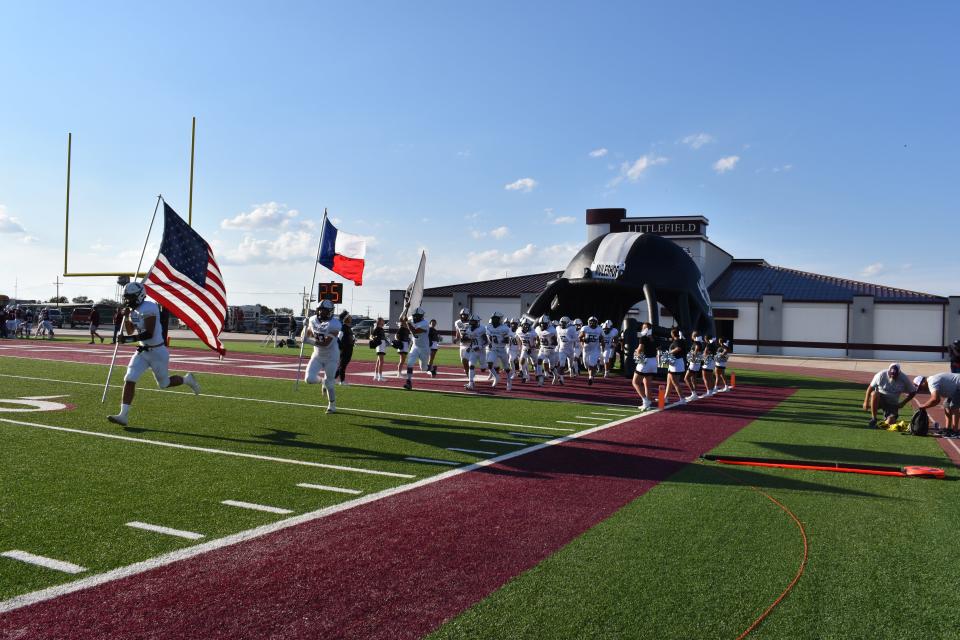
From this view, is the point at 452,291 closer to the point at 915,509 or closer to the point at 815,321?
the point at 815,321

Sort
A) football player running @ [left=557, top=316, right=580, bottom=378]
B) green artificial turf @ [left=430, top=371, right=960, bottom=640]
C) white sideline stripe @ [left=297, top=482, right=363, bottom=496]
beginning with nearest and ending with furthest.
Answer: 1. green artificial turf @ [left=430, top=371, right=960, bottom=640]
2. white sideline stripe @ [left=297, top=482, right=363, bottom=496]
3. football player running @ [left=557, top=316, right=580, bottom=378]

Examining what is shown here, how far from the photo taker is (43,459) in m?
7.61

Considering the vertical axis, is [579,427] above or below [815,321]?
below

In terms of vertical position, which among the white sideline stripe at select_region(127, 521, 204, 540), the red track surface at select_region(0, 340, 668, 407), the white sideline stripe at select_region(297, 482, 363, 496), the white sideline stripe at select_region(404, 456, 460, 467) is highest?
the red track surface at select_region(0, 340, 668, 407)

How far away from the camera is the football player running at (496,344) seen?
58.7 feet

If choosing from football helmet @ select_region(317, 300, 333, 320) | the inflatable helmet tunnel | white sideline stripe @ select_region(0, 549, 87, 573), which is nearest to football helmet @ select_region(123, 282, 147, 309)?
football helmet @ select_region(317, 300, 333, 320)

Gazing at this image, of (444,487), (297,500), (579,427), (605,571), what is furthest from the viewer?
(579,427)

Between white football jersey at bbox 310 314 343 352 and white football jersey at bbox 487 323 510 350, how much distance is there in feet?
21.3

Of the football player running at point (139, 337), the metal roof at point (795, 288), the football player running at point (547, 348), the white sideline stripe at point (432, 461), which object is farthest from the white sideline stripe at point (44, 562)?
the metal roof at point (795, 288)

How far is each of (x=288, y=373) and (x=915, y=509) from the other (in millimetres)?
16371

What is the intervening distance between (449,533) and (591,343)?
613 inches

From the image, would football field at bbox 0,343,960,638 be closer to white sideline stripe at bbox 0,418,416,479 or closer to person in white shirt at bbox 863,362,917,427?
white sideline stripe at bbox 0,418,416,479

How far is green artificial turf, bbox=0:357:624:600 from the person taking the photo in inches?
205

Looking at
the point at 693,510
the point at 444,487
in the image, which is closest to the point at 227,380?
the point at 444,487
